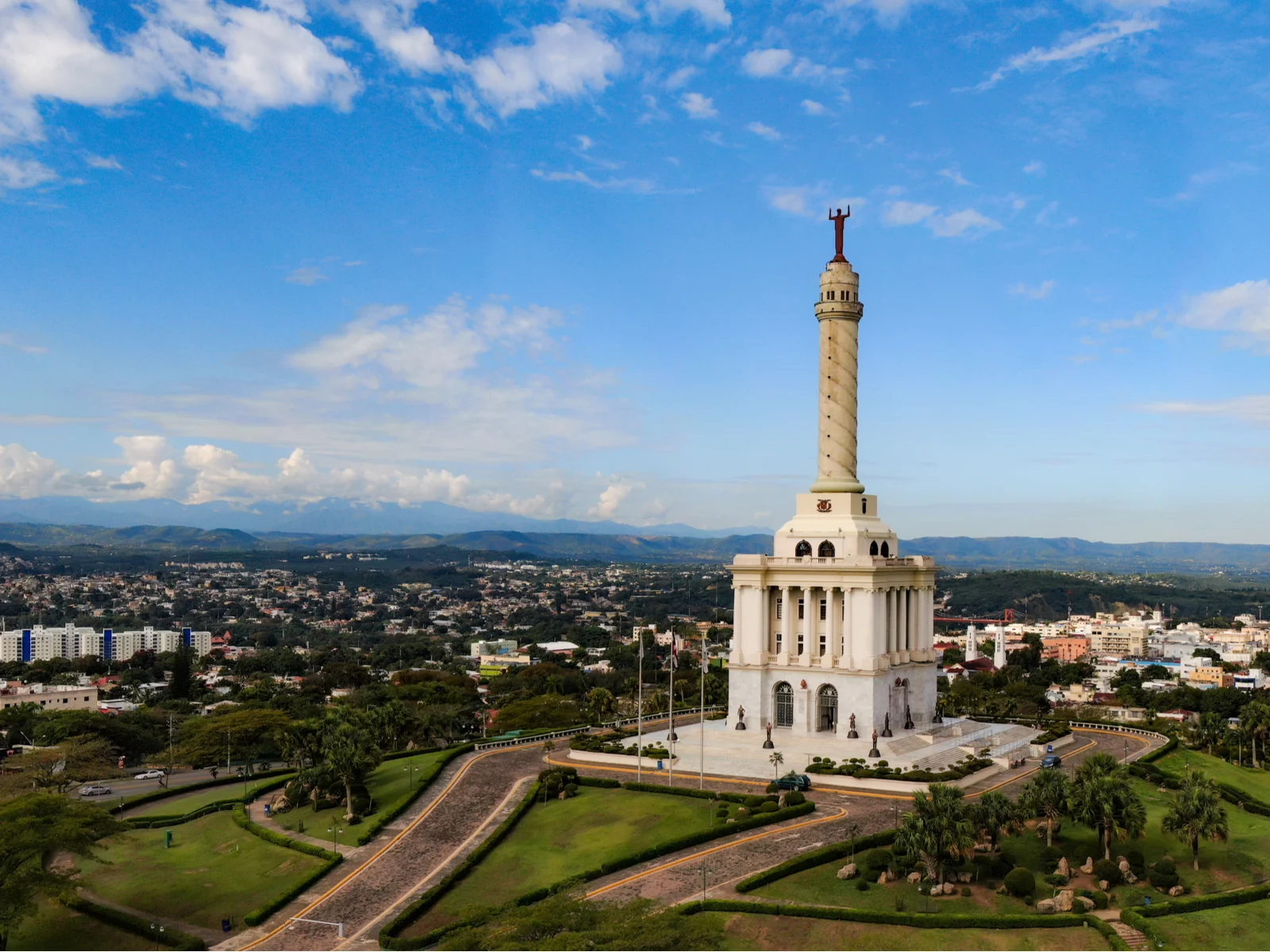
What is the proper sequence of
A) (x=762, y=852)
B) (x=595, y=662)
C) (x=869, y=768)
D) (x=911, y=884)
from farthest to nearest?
(x=595, y=662) < (x=869, y=768) < (x=762, y=852) < (x=911, y=884)

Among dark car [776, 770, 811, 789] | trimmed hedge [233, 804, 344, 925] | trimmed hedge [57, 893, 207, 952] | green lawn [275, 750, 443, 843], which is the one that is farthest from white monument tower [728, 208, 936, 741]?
trimmed hedge [57, 893, 207, 952]

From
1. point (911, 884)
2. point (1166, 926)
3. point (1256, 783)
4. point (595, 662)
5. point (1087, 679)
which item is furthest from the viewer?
point (595, 662)

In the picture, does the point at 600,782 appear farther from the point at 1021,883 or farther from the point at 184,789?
the point at 184,789

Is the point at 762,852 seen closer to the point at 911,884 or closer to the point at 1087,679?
the point at 911,884

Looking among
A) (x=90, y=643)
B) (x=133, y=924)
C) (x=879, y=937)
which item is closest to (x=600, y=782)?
(x=879, y=937)

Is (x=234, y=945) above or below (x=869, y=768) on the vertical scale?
below

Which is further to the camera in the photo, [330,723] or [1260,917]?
[330,723]

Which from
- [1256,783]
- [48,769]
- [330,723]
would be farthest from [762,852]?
[48,769]

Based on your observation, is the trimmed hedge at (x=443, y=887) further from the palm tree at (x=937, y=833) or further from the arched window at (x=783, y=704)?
the arched window at (x=783, y=704)
